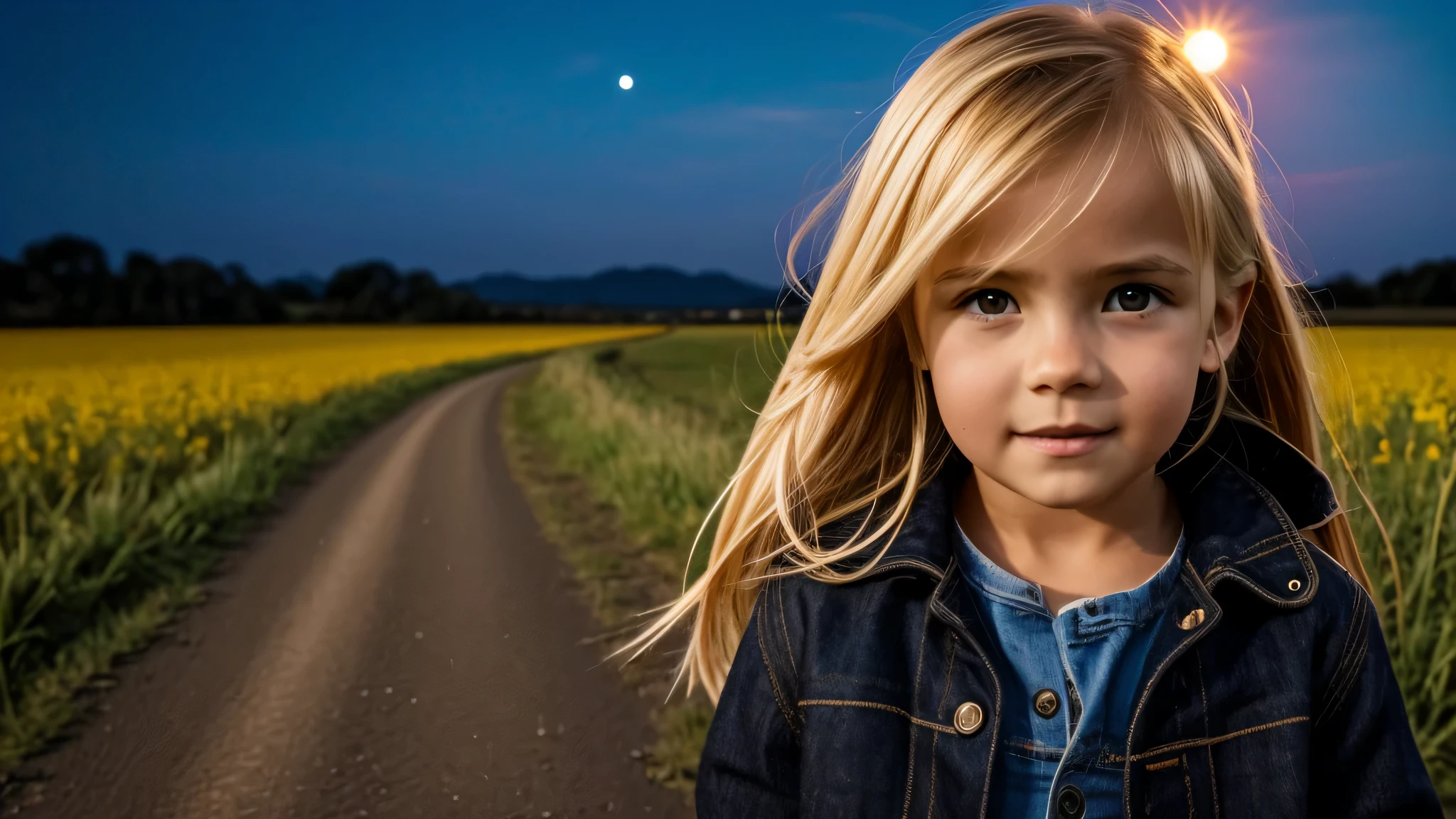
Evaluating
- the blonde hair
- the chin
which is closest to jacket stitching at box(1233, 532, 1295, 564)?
the blonde hair

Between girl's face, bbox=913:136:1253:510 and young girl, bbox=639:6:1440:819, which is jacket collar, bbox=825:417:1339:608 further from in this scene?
girl's face, bbox=913:136:1253:510

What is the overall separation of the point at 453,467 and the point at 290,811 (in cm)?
609

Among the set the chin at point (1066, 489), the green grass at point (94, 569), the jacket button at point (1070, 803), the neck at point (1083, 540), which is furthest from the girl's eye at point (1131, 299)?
the green grass at point (94, 569)

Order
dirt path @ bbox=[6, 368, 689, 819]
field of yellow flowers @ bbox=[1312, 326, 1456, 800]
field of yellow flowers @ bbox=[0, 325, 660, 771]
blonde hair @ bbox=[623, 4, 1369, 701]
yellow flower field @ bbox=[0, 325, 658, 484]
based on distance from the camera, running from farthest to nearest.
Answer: yellow flower field @ bbox=[0, 325, 658, 484] → field of yellow flowers @ bbox=[0, 325, 660, 771] → dirt path @ bbox=[6, 368, 689, 819] → field of yellow flowers @ bbox=[1312, 326, 1456, 800] → blonde hair @ bbox=[623, 4, 1369, 701]

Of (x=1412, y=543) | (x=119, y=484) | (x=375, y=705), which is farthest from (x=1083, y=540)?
(x=119, y=484)

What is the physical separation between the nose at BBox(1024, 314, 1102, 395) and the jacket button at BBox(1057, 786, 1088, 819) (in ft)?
1.96

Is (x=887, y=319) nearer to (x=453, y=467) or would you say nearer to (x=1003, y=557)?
(x=1003, y=557)

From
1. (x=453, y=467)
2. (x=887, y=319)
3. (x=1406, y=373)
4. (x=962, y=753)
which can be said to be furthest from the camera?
(x=453, y=467)

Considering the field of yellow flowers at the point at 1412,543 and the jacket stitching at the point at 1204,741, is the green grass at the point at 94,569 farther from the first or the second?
the field of yellow flowers at the point at 1412,543

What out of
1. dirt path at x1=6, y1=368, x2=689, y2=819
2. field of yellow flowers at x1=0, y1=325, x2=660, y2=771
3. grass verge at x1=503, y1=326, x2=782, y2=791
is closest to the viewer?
dirt path at x1=6, y1=368, x2=689, y2=819

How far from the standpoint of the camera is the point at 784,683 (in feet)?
4.95

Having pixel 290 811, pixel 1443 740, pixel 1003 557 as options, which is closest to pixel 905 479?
pixel 1003 557

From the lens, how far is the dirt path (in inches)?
103

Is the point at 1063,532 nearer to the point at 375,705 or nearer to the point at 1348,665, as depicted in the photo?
the point at 1348,665
